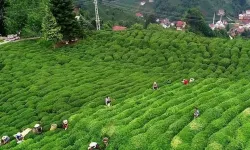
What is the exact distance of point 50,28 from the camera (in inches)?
2071

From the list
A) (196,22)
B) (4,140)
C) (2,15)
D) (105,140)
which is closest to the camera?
(105,140)

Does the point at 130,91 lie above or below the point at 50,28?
below

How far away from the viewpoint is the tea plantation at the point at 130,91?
25.0 metres

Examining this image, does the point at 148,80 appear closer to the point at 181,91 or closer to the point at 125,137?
the point at 181,91

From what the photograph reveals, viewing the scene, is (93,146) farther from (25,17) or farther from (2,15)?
(2,15)

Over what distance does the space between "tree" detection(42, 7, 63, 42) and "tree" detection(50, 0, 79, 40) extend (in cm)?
131

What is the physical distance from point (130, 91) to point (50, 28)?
20.7 m

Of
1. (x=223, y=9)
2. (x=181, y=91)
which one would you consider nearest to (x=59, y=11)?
(x=181, y=91)

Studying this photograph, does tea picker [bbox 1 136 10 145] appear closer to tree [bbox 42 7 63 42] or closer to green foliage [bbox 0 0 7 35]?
tree [bbox 42 7 63 42]

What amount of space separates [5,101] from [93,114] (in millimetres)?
12591

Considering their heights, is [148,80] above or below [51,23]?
below

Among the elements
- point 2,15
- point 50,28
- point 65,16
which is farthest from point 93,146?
point 2,15

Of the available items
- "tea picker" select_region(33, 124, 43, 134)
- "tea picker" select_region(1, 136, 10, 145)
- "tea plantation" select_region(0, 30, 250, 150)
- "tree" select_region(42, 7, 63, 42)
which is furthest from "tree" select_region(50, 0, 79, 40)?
"tea picker" select_region(1, 136, 10, 145)

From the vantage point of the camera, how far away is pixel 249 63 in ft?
138
